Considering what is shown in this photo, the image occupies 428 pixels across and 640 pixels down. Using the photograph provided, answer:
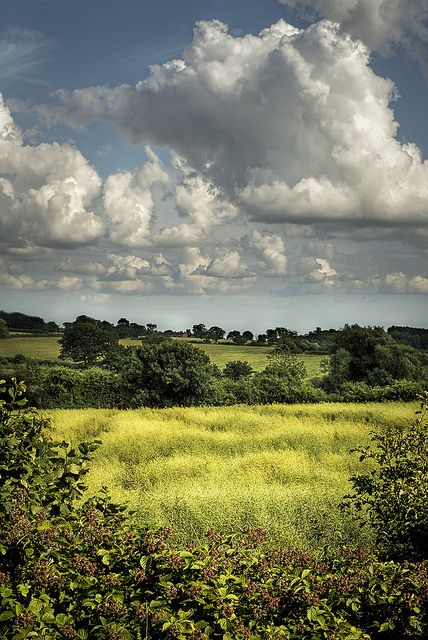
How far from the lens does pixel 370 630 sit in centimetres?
454

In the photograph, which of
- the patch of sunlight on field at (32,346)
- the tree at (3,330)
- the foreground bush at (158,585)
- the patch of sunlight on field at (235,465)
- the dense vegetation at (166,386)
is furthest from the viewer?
the tree at (3,330)

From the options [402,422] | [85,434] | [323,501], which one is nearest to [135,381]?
[85,434]

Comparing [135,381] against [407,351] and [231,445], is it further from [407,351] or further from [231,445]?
[407,351]

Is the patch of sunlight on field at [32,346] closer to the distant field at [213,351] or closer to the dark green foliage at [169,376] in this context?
the distant field at [213,351]

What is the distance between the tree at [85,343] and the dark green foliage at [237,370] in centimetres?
1751

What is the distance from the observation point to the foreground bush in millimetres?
4016

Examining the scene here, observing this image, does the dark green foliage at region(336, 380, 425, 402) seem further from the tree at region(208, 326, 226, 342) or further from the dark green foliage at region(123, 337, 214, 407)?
the tree at region(208, 326, 226, 342)

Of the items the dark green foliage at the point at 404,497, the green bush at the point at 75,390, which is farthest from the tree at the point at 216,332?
the dark green foliage at the point at 404,497

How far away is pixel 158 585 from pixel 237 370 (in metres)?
57.0

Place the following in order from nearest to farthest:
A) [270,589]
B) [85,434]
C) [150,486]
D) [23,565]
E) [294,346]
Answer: [270,589] < [23,565] < [150,486] < [85,434] < [294,346]

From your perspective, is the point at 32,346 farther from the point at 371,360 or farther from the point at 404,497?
the point at 404,497

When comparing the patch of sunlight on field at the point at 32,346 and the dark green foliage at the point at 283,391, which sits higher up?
the patch of sunlight on field at the point at 32,346

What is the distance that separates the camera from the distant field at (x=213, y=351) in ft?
218

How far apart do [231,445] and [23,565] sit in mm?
15849
